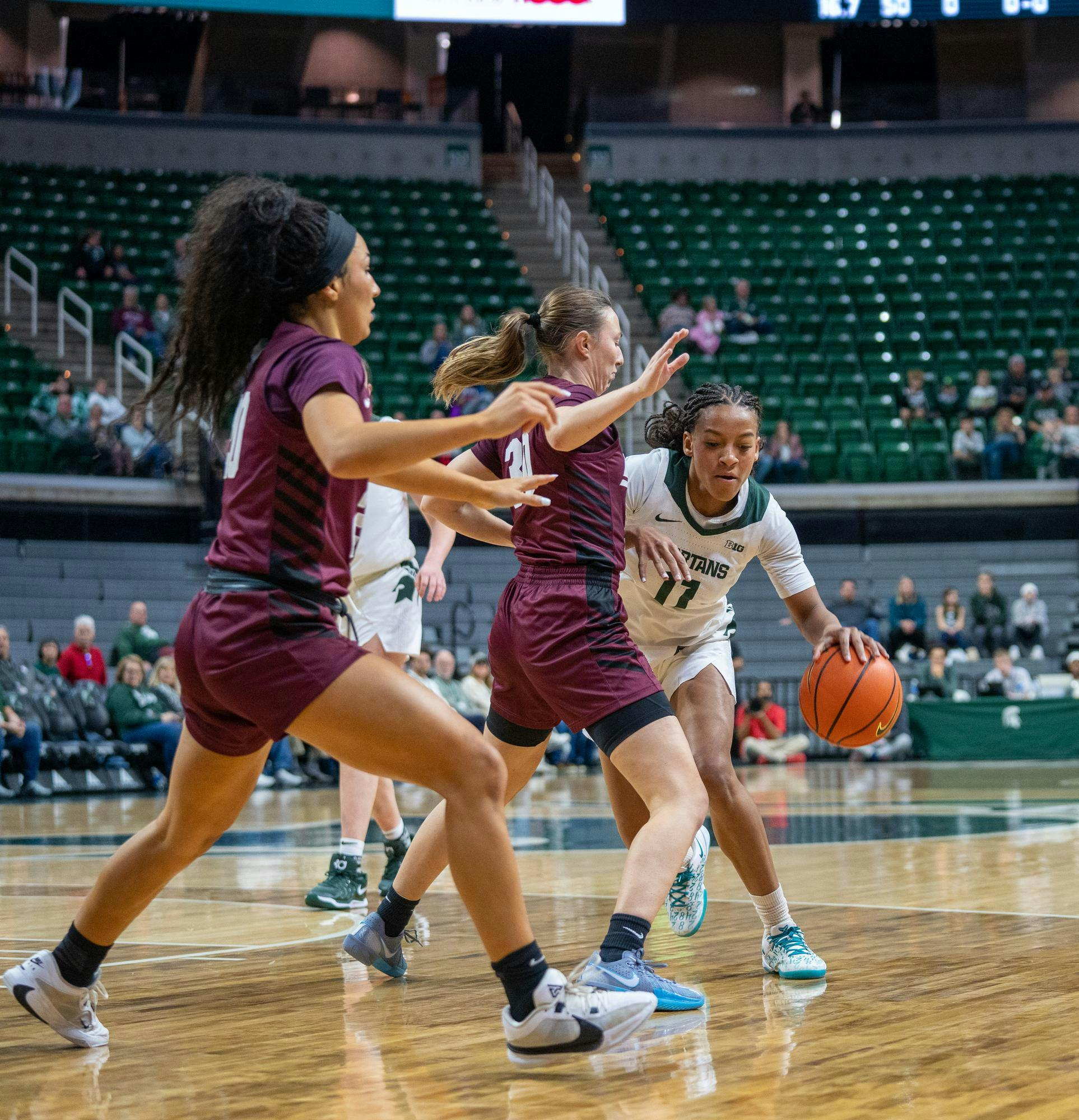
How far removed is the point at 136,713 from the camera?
39.5ft

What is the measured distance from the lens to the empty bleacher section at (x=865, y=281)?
63.8 ft

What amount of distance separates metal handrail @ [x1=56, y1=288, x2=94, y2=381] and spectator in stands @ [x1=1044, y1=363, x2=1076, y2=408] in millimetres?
12172

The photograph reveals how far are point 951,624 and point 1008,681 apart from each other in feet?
3.65

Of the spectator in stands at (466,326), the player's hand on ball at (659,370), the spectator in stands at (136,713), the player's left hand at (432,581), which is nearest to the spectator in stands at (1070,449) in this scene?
the spectator in stands at (466,326)

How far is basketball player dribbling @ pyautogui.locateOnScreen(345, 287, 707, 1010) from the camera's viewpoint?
348 centimetres

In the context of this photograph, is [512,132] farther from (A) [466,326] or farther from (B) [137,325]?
(B) [137,325]

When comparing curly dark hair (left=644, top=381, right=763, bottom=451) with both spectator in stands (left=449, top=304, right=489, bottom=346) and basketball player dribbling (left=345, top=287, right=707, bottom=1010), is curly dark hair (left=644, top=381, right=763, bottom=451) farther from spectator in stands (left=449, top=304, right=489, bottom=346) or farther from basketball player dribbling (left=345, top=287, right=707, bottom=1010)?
spectator in stands (left=449, top=304, right=489, bottom=346)

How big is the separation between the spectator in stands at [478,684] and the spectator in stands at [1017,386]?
8.36m

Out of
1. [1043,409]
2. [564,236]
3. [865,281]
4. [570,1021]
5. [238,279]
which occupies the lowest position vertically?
[570,1021]

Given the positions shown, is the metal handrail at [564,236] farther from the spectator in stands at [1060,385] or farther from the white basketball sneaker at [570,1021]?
the white basketball sneaker at [570,1021]

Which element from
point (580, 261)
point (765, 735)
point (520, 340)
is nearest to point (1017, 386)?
point (765, 735)

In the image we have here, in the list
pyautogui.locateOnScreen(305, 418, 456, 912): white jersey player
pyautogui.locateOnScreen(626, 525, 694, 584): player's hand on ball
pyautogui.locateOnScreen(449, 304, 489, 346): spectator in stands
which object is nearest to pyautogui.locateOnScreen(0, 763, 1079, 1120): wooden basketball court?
pyautogui.locateOnScreen(305, 418, 456, 912): white jersey player

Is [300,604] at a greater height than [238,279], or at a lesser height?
lesser

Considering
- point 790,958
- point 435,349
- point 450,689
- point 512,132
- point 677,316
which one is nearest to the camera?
point 790,958
